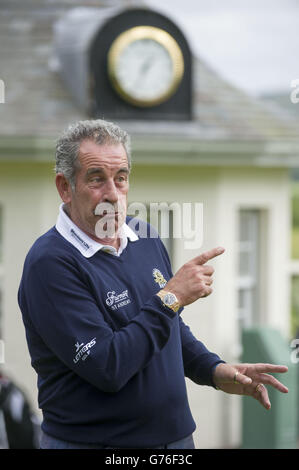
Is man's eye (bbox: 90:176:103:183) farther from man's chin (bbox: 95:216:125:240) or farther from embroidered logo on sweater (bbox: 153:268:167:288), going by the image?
embroidered logo on sweater (bbox: 153:268:167:288)

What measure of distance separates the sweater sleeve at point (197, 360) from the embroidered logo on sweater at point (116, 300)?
0.37m

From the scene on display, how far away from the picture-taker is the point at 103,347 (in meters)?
2.00

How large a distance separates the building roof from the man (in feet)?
16.1

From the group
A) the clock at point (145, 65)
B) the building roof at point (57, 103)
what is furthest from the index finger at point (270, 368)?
the clock at point (145, 65)

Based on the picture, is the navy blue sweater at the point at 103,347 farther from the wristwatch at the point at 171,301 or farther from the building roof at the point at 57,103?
the building roof at the point at 57,103

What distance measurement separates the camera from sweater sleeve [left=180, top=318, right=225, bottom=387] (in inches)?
93.0

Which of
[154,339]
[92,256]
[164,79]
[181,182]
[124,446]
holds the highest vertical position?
[164,79]

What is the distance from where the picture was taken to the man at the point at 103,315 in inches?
79.5

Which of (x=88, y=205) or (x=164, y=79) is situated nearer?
(x=88, y=205)

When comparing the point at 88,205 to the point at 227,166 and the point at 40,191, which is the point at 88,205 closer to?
the point at 40,191

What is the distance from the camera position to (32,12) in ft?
28.2

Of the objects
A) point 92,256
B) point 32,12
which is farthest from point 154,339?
point 32,12

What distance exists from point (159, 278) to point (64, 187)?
32 centimetres

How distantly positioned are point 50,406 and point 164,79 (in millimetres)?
5536
